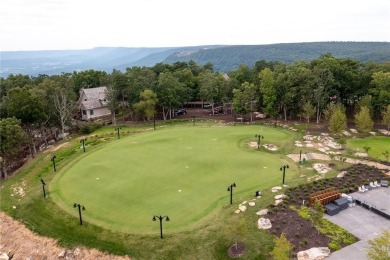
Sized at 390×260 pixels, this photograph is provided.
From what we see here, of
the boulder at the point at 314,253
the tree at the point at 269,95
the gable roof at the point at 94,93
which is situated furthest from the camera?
the gable roof at the point at 94,93

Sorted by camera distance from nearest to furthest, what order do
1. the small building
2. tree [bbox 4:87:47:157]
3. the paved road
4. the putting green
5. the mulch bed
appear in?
the paved road
the mulch bed
the putting green
tree [bbox 4:87:47:157]
the small building

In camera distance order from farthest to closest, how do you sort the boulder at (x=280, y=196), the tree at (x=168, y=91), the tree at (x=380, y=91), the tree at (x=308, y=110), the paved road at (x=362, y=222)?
the tree at (x=168, y=91), the tree at (x=308, y=110), the tree at (x=380, y=91), the boulder at (x=280, y=196), the paved road at (x=362, y=222)

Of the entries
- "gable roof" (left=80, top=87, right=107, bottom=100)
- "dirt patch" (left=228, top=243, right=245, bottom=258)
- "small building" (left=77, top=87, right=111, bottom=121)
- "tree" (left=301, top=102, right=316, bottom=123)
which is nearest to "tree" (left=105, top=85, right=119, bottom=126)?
"small building" (left=77, top=87, right=111, bottom=121)

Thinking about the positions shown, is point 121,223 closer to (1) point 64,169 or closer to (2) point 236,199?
(2) point 236,199

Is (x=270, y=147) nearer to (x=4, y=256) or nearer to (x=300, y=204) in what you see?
(x=300, y=204)

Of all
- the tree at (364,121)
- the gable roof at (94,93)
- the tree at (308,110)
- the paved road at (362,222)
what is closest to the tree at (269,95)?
the tree at (308,110)

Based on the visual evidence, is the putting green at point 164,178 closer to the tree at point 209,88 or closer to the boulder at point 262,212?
the boulder at point 262,212

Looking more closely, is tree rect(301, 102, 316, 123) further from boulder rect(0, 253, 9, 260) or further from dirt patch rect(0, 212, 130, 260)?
boulder rect(0, 253, 9, 260)
